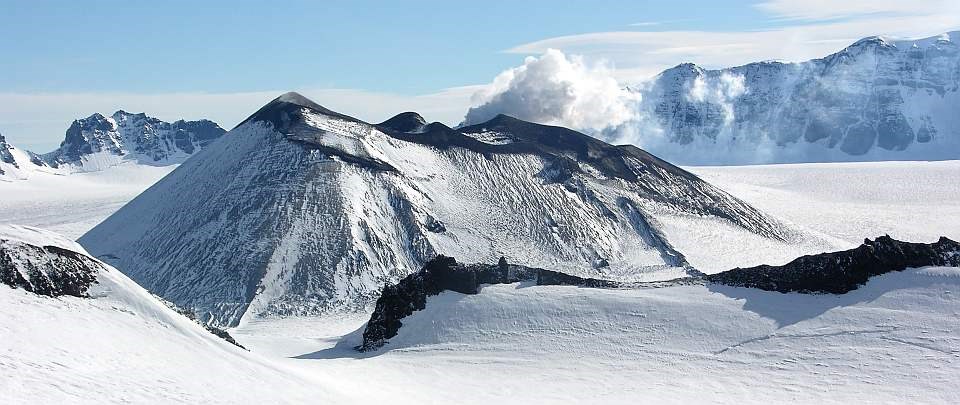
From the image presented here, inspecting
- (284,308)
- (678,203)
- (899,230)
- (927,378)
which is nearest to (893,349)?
(927,378)

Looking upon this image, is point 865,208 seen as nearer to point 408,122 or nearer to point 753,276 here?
point 408,122

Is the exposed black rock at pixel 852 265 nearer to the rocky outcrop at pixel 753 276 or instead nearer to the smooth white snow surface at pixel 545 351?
the rocky outcrop at pixel 753 276

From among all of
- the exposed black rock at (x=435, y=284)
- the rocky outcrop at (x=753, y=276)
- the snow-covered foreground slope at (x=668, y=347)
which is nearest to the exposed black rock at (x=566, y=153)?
the exposed black rock at (x=435, y=284)

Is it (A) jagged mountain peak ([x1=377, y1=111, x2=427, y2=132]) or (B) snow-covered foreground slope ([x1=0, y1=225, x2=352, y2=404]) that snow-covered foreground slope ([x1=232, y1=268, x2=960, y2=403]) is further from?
(A) jagged mountain peak ([x1=377, y1=111, x2=427, y2=132])

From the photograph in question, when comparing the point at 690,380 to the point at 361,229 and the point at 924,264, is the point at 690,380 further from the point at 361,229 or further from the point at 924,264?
the point at 361,229

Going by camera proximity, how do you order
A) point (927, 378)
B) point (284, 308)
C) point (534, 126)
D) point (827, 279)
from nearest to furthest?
point (927, 378), point (827, 279), point (284, 308), point (534, 126)

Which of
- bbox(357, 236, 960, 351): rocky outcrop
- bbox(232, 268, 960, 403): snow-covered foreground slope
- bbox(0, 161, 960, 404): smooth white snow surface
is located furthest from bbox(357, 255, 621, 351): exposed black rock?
bbox(0, 161, 960, 404): smooth white snow surface
